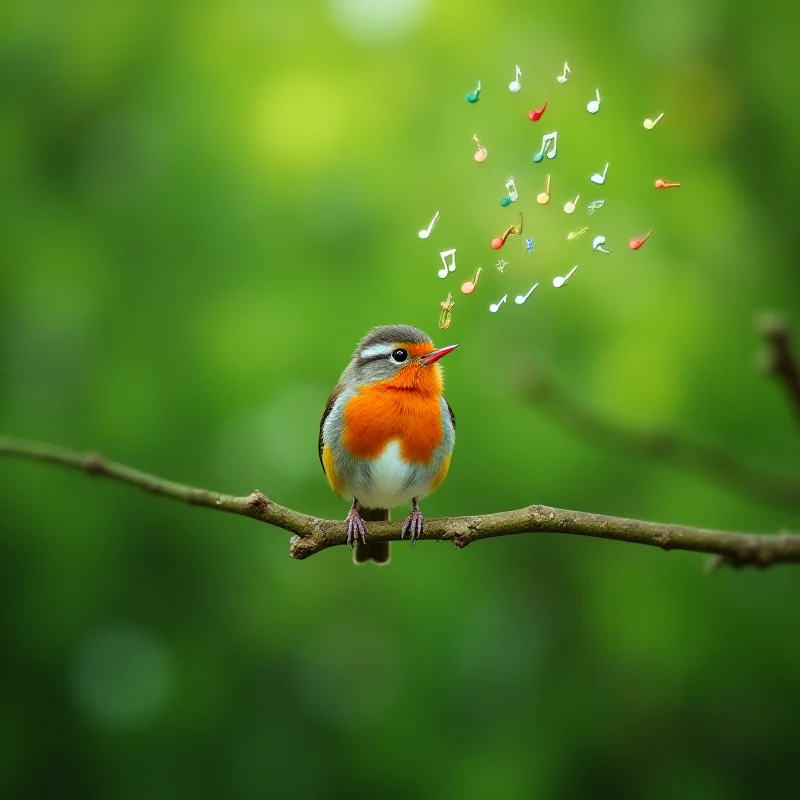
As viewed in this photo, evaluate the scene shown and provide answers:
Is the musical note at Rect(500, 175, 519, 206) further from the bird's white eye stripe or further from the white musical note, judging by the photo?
the bird's white eye stripe

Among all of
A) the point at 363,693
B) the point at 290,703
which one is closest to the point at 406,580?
the point at 363,693

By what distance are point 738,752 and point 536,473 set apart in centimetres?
252

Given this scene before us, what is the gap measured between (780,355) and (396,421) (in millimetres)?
1761

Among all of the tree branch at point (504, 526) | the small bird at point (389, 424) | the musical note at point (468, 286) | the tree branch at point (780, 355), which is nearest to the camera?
the musical note at point (468, 286)

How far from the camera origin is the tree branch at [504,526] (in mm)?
2754

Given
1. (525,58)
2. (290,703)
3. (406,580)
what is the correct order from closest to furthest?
(525,58)
(406,580)
(290,703)

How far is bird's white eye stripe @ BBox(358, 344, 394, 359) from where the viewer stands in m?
3.81

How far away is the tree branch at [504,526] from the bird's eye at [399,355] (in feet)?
3.18

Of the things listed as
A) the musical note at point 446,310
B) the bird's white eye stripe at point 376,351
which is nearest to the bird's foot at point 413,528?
the bird's white eye stripe at point 376,351

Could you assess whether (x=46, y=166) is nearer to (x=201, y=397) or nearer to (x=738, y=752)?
(x=201, y=397)

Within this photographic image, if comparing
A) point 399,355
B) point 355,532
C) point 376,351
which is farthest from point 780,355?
point 376,351

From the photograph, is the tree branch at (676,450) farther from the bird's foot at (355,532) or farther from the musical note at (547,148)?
the musical note at (547,148)

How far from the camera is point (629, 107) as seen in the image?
6.50 m

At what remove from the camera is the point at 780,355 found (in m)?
2.33
